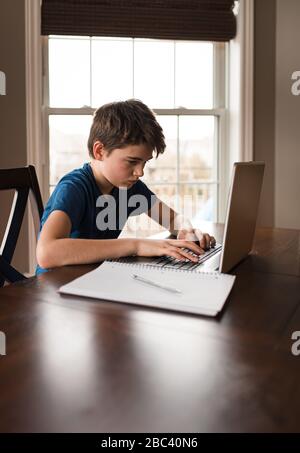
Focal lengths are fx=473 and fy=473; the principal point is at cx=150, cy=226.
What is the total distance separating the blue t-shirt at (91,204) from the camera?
1381mm

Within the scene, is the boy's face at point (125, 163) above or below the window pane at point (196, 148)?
below

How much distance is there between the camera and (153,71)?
2.83m

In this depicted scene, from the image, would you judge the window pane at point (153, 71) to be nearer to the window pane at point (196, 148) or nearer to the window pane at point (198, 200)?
the window pane at point (196, 148)

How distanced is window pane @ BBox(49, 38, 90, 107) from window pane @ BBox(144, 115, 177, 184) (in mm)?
504

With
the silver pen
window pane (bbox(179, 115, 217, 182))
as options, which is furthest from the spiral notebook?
window pane (bbox(179, 115, 217, 182))

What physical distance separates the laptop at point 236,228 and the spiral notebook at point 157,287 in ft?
0.31

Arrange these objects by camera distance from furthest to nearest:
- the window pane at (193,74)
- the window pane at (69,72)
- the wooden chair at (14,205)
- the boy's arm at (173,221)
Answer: the window pane at (193,74), the window pane at (69,72), the boy's arm at (173,221), the wooden chair at (14,205)

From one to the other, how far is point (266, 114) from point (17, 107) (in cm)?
146

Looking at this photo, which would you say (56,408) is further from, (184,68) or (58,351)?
(184,68)

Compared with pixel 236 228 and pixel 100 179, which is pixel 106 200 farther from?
pixel 236 228

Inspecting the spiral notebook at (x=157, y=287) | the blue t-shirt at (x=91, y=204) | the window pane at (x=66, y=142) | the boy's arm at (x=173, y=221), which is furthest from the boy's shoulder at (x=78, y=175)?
the window pane at (x=66, y=142)

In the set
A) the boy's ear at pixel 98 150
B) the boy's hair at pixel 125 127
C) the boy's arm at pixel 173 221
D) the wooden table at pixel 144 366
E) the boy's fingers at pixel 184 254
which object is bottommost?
the wooden table at pixel 144 366

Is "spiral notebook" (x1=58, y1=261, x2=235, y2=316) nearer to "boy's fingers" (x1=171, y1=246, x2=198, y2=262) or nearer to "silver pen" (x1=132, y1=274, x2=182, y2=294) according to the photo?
"silver pen" (x1=132, y1=274, x2=182, y2=294)

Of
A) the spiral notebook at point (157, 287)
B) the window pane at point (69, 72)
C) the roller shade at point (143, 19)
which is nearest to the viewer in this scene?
the spiral notebook at point (157, 287)
